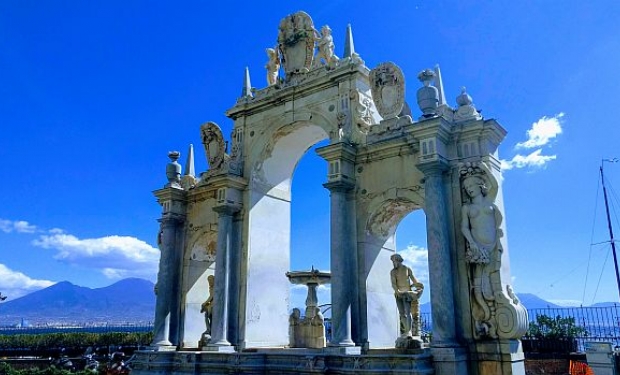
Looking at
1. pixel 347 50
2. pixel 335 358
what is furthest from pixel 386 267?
pixel 347 50

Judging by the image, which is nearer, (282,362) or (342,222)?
(282,362)

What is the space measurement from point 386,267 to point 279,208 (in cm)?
515

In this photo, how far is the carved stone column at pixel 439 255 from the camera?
12.2 m

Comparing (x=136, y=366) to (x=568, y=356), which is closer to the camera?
(x=136, y=366)

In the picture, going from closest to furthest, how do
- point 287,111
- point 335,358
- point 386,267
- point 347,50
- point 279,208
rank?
point 335,358, point 386,267, point 347,50, point 287,111, point 279,208

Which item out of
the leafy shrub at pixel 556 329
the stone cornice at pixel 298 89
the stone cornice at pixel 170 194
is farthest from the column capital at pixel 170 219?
the leafy shrub at pixel 556 329

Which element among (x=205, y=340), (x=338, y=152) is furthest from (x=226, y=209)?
(x=338, y=152)

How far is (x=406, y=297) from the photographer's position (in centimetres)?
1320

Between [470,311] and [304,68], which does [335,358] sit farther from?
[304,68]

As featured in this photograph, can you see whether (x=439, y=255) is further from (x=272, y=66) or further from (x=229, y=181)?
(x=272, y=66)

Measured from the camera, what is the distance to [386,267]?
1559cm

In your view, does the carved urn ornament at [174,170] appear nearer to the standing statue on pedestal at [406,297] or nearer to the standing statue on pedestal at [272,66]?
the standing statue on pedestal at [272,66]

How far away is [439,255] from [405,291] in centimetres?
141

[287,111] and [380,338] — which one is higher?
[287,111]
